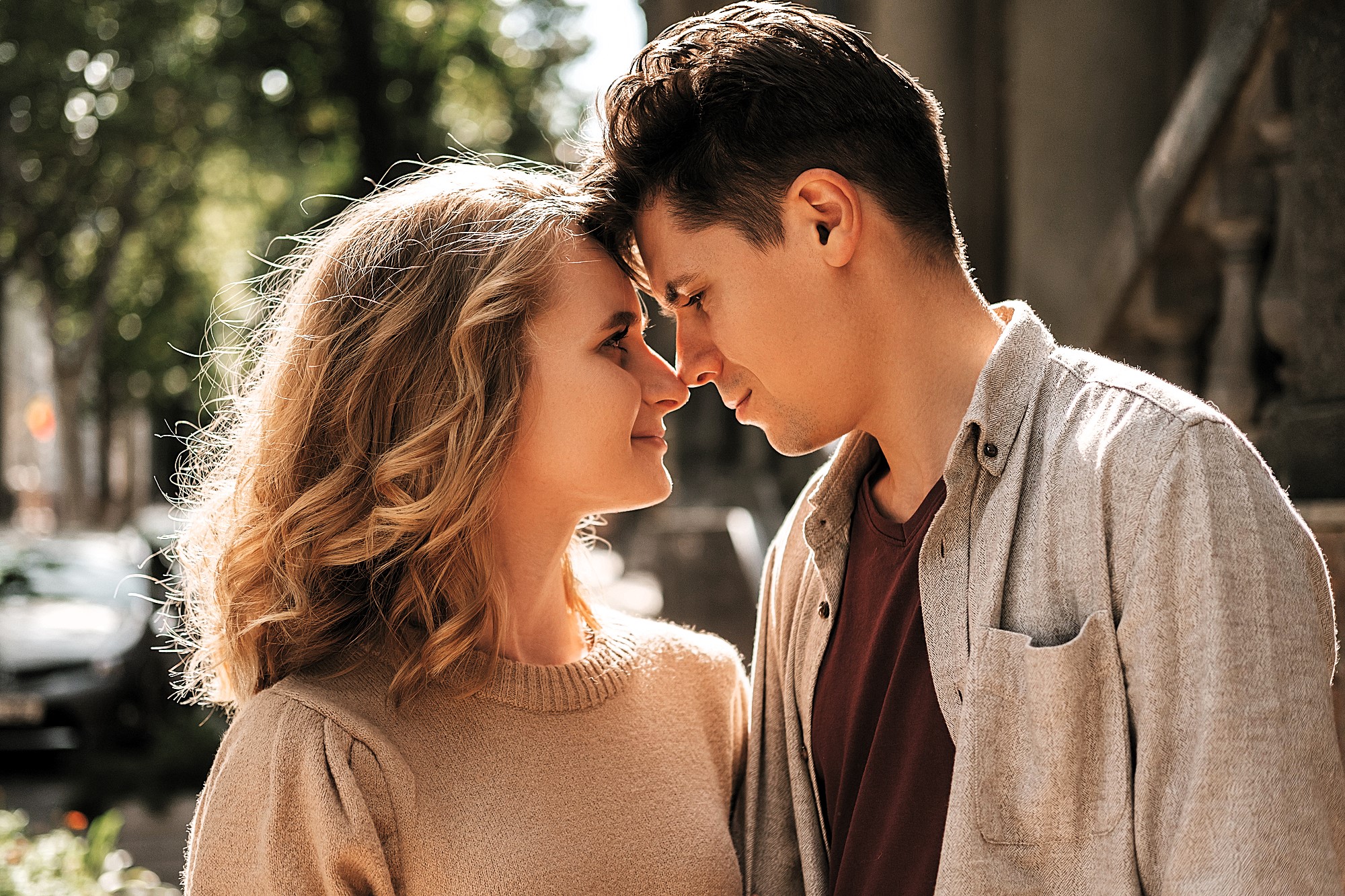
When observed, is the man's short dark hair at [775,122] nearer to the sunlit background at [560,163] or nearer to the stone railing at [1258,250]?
the sunlit background at [560,163]

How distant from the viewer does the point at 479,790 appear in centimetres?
244

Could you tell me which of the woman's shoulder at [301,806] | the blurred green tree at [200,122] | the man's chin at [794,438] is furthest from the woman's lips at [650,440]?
the blurred green tree at [200,122]

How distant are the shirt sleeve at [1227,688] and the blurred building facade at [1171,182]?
1.53m

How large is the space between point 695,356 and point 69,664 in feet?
28.6

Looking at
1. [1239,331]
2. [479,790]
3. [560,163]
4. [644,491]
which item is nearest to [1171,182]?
[1239,331]

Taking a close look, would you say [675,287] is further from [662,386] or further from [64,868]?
[64,868]

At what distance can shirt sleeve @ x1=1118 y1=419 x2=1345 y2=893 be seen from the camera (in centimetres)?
181

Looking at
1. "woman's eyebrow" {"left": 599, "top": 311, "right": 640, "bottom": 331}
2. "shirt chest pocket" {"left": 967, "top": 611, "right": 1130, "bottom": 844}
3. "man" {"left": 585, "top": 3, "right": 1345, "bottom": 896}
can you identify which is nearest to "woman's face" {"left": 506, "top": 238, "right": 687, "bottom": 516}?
"woman's eyebrow" {"left": 599, "top": 311, "right": 640, "bottom": 331}

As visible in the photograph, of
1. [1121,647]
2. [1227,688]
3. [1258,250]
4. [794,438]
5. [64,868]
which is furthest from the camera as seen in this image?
[64,868]

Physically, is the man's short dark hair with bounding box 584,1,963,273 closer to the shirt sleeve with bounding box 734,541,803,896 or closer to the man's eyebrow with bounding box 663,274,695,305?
the man's eyebrow with bounding box 663,274,695,305

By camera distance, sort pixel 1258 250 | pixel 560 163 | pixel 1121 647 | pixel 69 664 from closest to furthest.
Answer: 1. pixel 1121 647
2. pixel 1258 250
3. pixel 560 163
4. pixel 69 664

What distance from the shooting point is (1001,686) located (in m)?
2.09

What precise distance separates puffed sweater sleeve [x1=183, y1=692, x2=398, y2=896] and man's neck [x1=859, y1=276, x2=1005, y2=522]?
3.85 ft

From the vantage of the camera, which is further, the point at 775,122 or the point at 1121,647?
the point at 775,122
